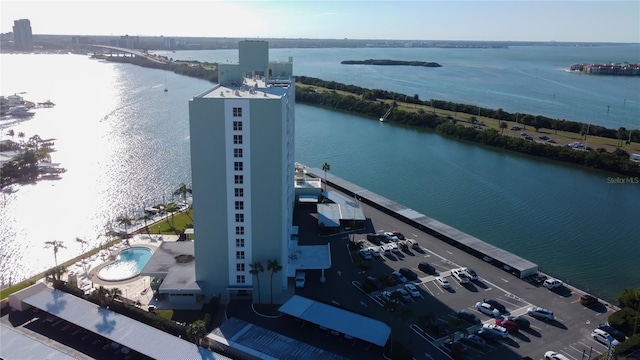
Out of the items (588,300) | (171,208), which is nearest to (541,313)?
(588,300)

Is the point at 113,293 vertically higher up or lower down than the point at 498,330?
higher up

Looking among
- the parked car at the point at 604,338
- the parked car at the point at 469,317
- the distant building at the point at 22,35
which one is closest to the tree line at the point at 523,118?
the parked car at the point at 604,338

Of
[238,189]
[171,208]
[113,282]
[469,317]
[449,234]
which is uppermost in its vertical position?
[238,189]

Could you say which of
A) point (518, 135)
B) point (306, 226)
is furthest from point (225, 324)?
point (518, 135)

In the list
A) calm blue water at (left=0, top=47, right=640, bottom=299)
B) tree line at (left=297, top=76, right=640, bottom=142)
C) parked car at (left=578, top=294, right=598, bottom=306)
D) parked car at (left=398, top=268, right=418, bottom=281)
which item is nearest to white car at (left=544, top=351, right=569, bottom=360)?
parked car at (left=578, top=294, right=598, bottom=306)

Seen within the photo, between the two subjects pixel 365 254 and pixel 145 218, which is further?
pixel 145 218

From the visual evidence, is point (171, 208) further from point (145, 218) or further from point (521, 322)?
point (521, 322)

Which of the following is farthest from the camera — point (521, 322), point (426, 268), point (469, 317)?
point (426, 268)
